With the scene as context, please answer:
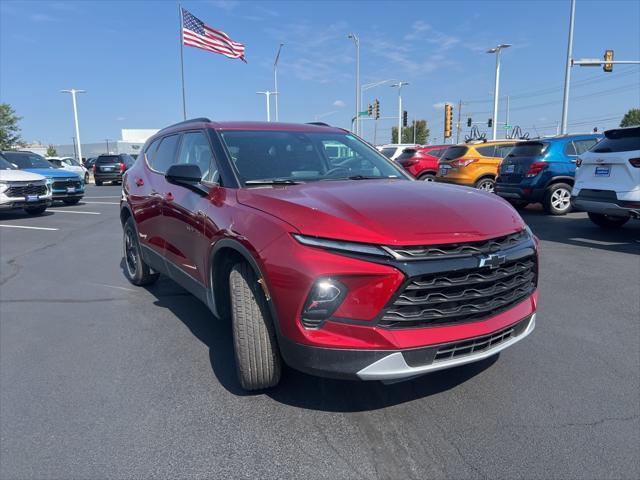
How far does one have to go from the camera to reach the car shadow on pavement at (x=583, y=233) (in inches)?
300

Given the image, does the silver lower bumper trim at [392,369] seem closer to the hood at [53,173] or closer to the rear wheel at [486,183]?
the rear wheel at [486,183]

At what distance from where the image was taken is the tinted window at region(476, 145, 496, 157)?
13297 millimetres

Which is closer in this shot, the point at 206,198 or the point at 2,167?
the point at 206,198

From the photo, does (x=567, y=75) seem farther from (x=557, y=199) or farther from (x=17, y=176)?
(x=17, y=176)

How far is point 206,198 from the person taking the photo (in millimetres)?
3424

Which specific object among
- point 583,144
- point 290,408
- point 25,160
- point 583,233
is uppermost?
point 583,144

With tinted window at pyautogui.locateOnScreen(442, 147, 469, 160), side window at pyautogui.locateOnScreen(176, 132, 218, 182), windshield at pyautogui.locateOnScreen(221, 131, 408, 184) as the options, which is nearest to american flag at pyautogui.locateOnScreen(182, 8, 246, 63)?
tinted window at pyautogui.locateOnScreen(442, 147, 469, 160)

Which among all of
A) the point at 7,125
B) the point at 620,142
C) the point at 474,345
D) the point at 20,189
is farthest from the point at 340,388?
the point at 7,125

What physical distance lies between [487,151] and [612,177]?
6.20m

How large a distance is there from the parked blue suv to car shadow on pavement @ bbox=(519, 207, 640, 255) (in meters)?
0.45

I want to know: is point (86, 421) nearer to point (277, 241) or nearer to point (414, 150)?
point (277, 241)

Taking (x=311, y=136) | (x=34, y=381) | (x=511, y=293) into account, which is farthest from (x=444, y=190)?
(x=34, y=381)

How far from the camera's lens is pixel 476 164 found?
42.9 ft

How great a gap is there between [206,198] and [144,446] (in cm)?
165
